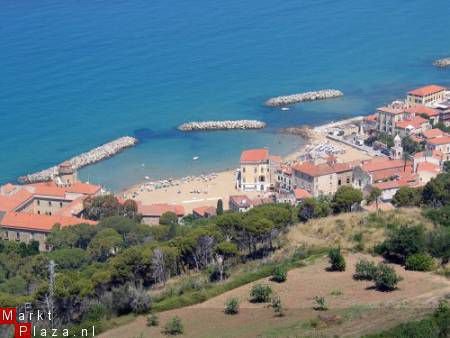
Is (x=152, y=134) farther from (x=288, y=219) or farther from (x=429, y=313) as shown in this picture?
(x=429, y=313)

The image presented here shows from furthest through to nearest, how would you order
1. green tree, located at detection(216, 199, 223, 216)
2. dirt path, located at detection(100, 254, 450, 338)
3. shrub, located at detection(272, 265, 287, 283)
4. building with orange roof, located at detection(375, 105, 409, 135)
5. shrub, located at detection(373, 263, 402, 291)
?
building with orange roof, located at detection(375, 105, 409, 135) → green tree, located at detection(216, 199, 223, 216) → shrub, located at detection(272, 265, 287, 283) → shrub, located at detection(373, 263, 402, 291) → dirt path, located at detection(100, 254, 450, 338)

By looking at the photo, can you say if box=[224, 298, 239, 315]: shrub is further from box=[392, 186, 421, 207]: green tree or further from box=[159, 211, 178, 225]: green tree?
box=[159, 211, 178, 225]: green tree

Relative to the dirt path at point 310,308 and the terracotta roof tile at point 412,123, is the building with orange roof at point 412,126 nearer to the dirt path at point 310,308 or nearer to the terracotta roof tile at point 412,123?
the terracotta roof tile at point 412,123

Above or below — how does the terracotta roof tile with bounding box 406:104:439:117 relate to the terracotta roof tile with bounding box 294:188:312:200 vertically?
above

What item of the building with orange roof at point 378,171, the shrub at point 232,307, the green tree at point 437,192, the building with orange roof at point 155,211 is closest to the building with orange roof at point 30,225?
the building with orange roof at point 155,211

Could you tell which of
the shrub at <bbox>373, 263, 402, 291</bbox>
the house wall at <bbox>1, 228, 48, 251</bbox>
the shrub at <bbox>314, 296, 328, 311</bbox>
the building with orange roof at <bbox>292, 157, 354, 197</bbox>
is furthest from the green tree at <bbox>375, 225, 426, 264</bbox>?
the house wall at <bbox>1, 228, 48, 251</bbox>

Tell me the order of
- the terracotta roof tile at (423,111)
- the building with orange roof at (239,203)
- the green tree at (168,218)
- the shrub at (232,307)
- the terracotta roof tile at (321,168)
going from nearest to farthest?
the shrub at (232,307), the green tree at (168,218), the building with orange roof at (239,203), the terracotta roof tile at (321,168), the terracotta roof tile at (423,111)
